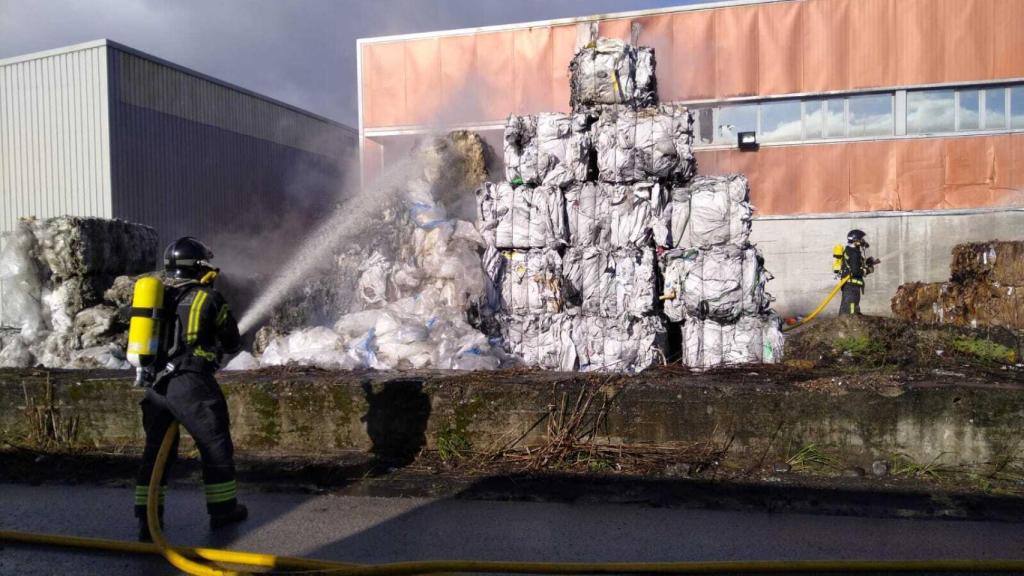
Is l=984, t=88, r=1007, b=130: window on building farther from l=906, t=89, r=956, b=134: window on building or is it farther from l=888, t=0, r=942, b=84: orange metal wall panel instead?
l=888, t=0, r=942, b=84: orange metal wall panel

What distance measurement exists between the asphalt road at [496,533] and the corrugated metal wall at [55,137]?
12.6m

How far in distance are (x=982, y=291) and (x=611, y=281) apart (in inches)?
219

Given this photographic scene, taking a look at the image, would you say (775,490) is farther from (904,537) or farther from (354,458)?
(354,458)

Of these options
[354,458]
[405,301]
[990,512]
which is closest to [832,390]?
[990,512]

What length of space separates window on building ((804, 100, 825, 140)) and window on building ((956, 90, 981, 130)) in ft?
7.82

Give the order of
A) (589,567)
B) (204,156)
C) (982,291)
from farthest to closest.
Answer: (204,156), (982,291), (589,567)

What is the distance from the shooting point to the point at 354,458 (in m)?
5.23

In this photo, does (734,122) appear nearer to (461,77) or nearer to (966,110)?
(966,110)

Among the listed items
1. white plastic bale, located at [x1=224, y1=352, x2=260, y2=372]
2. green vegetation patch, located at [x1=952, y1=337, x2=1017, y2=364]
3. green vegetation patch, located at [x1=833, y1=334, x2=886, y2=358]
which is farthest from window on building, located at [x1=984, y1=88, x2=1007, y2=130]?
white plastic bale, located at [x1=224, y1=352, x2=260, y2=372]

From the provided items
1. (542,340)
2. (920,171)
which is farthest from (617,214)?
(920,171)

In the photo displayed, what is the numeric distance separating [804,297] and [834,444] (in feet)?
34.4

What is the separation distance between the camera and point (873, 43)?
14164mm

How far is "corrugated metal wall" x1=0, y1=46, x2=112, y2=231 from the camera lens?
49.7 feet

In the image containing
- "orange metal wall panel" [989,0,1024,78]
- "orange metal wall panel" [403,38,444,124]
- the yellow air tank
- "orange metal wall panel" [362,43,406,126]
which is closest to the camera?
the yellow air tank
